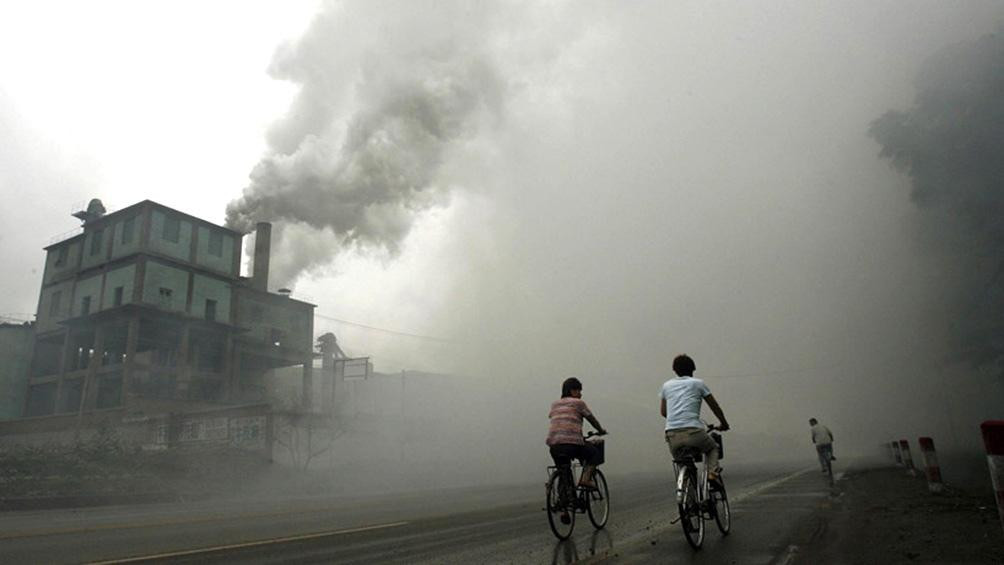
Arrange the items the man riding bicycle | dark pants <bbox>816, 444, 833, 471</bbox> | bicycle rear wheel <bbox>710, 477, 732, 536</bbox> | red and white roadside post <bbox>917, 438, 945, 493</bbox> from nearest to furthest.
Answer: the man riding bicycle < bicycle rear wheel <bbox>710, 477, 732, 536</bbox> < red and white roadside post <bbox>917, 438, 945, 493</bbox> < dark pants <bbox>816, 444, 833, 471</bbox>

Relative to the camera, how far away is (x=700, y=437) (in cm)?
622

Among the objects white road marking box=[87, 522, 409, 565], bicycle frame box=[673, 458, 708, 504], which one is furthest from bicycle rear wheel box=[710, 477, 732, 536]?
white road marking box=[87, 522, 409, 565]

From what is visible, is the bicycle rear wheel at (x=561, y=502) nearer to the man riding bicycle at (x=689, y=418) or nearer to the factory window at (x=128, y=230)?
the man riding bicycle at (x=689, y=418)

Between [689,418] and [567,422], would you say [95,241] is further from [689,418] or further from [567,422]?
[689,418]

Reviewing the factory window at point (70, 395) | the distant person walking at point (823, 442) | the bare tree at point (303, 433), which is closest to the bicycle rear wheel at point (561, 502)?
the distant person walking at point (823, 442)

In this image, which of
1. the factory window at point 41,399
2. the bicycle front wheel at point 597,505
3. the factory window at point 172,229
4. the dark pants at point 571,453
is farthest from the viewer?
the factory window at point 41,399

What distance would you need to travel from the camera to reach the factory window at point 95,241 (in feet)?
160

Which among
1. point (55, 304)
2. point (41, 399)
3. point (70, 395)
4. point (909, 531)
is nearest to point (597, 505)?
point (909, 531)

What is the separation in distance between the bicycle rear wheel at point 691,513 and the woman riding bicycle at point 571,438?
4.25ft

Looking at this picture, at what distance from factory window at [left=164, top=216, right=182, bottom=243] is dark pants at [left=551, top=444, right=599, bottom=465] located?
156 ft

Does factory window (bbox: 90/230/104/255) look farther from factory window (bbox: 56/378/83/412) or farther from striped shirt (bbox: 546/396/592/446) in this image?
striped shirt (bbox: 546/396/592/446)

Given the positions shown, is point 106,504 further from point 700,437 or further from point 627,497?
point 700,437

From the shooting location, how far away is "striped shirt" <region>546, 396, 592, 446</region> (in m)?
7.09

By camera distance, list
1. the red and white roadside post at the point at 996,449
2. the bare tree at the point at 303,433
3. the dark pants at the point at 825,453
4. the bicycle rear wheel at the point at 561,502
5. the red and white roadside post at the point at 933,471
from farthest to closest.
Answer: the bare tree at the point at 303,433 < the dark pants at the point at 825,453 < the red and white roadside post at the point at 933,471 < the bicycle rear wheel at the point at 561,502 < the red and white roadside post at the point at 996,449
